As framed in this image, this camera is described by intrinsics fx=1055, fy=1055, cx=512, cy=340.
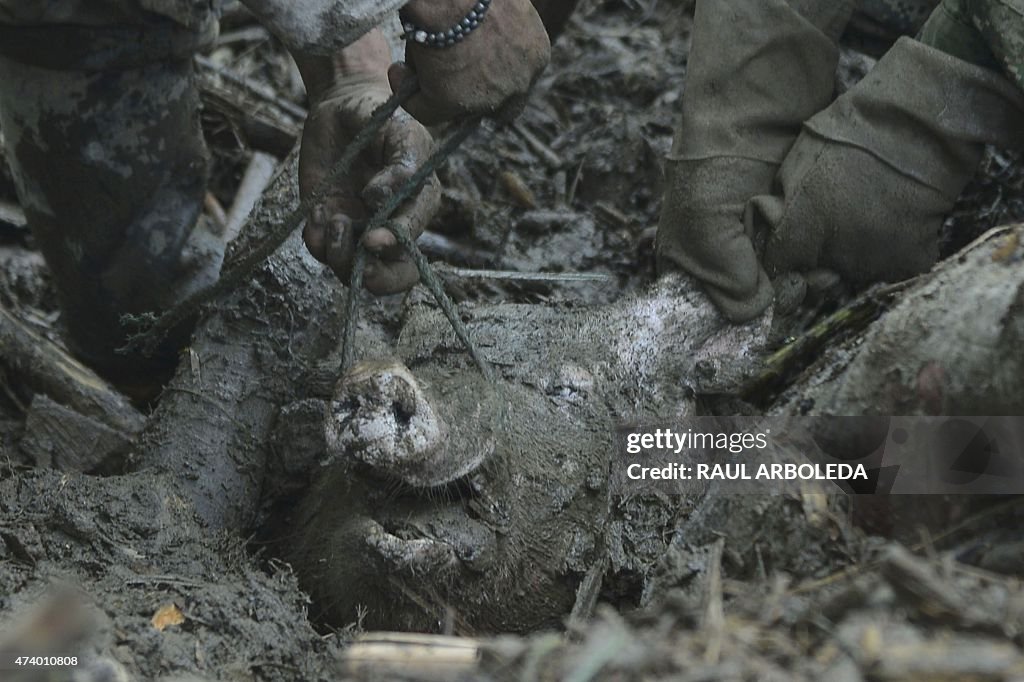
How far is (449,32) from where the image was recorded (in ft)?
6.68

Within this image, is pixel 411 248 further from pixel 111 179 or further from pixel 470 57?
pixel 111 179

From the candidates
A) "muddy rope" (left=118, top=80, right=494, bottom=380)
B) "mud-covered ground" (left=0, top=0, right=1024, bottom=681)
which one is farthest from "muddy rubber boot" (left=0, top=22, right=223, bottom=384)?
"muddy rope" (left=118, top=80, right=494, bottom=380)

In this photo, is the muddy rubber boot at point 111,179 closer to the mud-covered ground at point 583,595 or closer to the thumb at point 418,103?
the mud-covered ground at point 583,595

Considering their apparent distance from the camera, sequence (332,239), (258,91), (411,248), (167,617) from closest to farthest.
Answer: (167,617) → (411,248) → (332,239) → (258,91)

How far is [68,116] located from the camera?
10.6 feet

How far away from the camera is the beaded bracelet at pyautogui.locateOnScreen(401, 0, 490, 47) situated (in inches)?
80.2

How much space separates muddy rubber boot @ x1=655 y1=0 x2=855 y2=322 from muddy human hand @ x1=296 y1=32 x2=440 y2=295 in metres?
0.67

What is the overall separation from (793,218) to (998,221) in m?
0.56

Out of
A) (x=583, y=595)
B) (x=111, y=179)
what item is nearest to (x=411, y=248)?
(x=583, y=595)

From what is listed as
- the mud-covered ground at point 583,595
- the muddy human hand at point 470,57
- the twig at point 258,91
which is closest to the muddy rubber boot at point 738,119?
the mud-covered ground at point 583,595

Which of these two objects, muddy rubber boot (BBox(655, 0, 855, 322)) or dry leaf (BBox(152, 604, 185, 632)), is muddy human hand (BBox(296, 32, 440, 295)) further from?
dry leaf (BBox(152, 604, 185, 632))

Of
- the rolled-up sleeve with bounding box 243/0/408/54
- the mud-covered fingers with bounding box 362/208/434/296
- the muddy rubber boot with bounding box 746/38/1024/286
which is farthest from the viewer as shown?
the muddy rubber boot with bounding box 746/38/1024/286

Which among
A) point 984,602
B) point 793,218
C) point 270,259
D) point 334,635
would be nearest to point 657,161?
point 793,218

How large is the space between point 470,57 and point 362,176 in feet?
1.84
